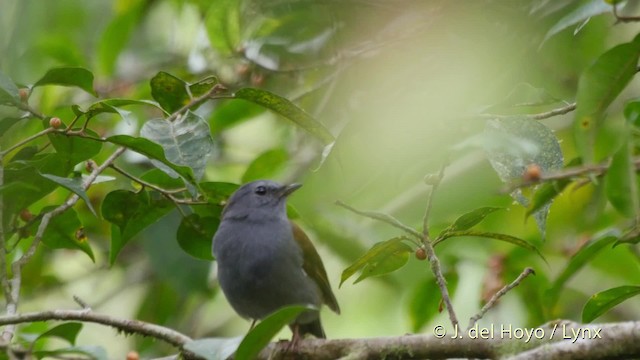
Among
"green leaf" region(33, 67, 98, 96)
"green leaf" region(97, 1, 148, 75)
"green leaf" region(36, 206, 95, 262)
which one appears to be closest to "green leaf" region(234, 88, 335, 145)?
"green leaf" region(33, 67, 98, 96)

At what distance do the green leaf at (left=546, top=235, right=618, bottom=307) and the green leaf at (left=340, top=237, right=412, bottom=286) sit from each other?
541mm

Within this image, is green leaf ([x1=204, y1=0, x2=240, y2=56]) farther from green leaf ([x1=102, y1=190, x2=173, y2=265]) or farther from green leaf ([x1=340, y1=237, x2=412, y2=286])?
green leaf ([x1=340, y1=237, x2=412, y2=286])

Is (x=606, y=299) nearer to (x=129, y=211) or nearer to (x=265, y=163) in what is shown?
(x=129, y=211)

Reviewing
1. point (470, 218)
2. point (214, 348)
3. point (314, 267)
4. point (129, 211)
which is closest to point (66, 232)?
point (129, 211)

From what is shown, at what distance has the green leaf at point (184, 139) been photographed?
3.07 metres

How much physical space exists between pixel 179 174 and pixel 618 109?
3111 millimetres

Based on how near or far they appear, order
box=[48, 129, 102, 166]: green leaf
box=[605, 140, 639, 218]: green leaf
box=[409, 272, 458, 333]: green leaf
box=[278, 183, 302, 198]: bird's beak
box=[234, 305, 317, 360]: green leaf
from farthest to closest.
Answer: box=[278, 183, 302, 198]: bird's beak < box=[409, 272, 458, 333]: green leaf < box=[48, 129, 102, 166]: green leaf < box=[234, 305, 317, 360]: green leaf < box=[605, 140, 639, 218]: green leaf

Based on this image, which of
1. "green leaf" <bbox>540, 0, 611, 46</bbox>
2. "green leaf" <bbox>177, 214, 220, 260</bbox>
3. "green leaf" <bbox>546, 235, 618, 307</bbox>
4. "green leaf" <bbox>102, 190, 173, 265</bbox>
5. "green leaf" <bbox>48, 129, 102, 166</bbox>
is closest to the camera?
"green leaf" <bbox>540, 0, 611, 46</bbox>

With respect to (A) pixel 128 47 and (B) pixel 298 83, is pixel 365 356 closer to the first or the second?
(B) pixel 298 83

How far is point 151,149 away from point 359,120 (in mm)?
699

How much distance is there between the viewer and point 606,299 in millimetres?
2961

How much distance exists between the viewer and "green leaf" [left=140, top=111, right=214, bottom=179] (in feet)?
10.1

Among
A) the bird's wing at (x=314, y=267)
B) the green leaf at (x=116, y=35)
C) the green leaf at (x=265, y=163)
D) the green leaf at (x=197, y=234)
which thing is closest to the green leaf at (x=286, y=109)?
the green leaf at (x=197, y=234)

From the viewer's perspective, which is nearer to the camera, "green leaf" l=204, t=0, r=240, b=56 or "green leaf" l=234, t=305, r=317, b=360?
"green leaf" l=234, t=305, r=317, b=360
